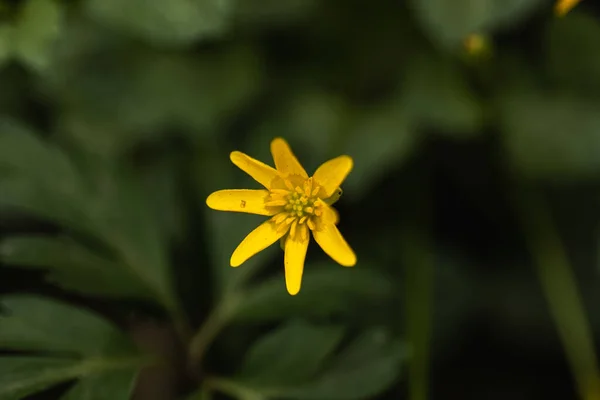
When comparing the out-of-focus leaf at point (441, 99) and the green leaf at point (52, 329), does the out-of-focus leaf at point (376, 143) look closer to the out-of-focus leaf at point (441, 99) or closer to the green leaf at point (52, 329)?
the out-of-focus leaf at point (441, 99)

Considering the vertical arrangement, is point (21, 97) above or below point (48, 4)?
above

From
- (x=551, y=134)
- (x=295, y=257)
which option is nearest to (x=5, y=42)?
(x=295, y=257)

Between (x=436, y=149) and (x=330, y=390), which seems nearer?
(x=330, y=390)

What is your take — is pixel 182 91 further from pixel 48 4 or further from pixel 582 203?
pixel 582 203

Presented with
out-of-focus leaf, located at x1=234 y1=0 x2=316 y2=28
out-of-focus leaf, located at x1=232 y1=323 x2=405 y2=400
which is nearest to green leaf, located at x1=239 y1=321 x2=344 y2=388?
out-of-focus leaf, located at x1=232 y1=323 x2=405 y2=400

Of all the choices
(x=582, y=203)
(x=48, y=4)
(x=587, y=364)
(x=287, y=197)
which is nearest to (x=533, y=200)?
(x=582, y=203)

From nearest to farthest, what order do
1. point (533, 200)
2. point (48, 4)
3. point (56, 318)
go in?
1. point (56, 318)
2. point (48, 4)
3. point (533, 200)

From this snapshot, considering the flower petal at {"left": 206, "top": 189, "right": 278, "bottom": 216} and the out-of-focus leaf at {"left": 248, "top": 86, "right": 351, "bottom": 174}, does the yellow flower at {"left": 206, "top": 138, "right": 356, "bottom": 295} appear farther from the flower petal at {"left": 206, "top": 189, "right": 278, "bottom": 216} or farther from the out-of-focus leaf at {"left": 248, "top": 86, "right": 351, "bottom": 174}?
the out-of-focus leaf at {"left": 248, "top": 86, "right": 351, "bottom": 174}

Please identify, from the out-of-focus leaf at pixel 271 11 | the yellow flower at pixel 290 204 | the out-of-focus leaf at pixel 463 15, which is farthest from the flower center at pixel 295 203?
the out-of-focus leaf at pixel 271 11
